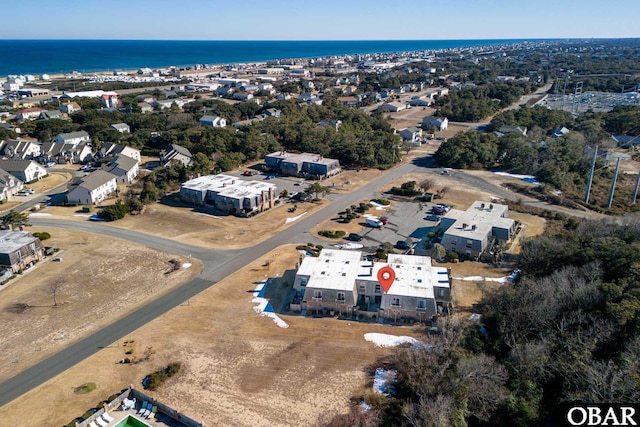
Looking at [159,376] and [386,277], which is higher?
[386,277]

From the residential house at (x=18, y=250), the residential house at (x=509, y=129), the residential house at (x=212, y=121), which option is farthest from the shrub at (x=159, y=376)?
the residential house at (x=509, y=129)

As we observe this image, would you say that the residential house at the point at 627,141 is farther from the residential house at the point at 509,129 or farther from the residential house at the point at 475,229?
the residential house at the point at 475,229

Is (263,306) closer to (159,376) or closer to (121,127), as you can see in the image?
(159,376)

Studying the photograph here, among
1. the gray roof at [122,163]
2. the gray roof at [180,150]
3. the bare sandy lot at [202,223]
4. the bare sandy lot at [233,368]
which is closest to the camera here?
the bare sandy lot at [233,368]

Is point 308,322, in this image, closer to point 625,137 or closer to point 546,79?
point 625,137

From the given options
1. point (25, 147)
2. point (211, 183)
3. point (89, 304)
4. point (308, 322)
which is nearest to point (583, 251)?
A: point (308, 322)

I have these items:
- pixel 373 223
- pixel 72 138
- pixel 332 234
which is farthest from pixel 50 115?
pixel 373 223

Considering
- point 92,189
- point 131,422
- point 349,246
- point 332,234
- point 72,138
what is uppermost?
point 72,138
